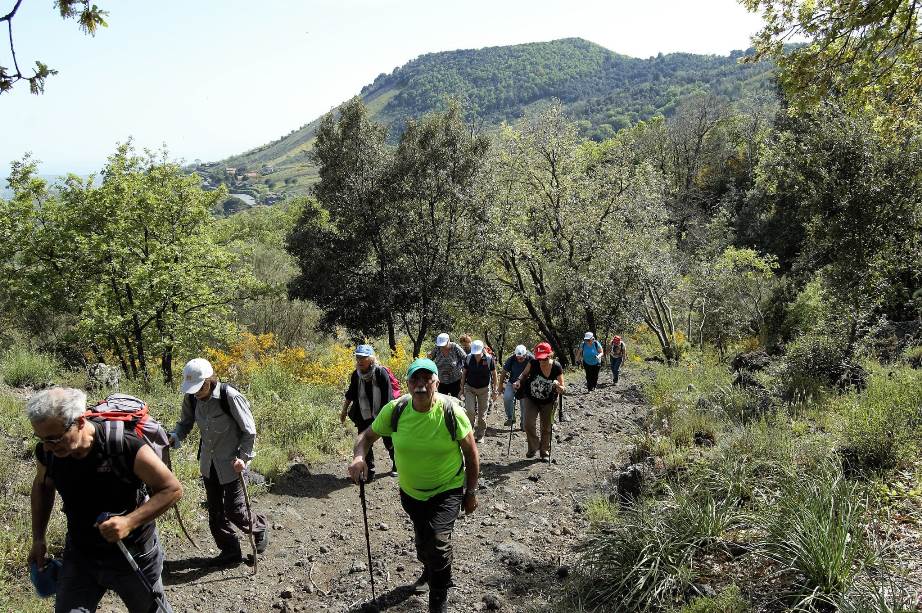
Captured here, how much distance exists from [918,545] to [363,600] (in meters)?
4.32

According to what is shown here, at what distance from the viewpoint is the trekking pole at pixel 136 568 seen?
3189mm

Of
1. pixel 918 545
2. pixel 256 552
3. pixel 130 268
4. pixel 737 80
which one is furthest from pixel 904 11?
pixel 737 80

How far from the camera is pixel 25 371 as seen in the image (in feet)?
37.0

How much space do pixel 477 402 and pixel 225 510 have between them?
497 cm

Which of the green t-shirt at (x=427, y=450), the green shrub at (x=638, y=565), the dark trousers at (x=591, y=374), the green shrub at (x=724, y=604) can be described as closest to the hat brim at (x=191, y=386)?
the green t-shirt at (x=427, y=450)

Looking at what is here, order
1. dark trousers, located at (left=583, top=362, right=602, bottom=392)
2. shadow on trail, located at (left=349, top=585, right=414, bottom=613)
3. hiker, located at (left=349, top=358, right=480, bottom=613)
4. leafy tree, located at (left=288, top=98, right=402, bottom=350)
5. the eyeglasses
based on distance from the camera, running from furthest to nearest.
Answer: leafy tree, located at (left=288, top=98, right=402, bottom=350), dark trousers, located at (left=583, top=362, right=602, bottom=392), shadow on trail, located at (left=349, top=585, right=414, bottom=613), hiker, located at (left=349, top=358, right=480, bottom=613), the eyeglasses

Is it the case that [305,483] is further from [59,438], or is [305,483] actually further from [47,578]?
[59,438]

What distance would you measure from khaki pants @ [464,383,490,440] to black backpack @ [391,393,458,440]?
526 centimetres

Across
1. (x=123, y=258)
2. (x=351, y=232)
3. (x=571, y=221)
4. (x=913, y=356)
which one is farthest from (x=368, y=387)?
(x=571, y=221)

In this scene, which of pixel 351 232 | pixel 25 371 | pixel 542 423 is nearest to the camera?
pixel 542 423

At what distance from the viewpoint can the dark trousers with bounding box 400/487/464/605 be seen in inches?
167

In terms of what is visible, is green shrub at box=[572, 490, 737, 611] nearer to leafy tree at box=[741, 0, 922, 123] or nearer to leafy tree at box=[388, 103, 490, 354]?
leafy tree at box=[741, 0, 922, 123]

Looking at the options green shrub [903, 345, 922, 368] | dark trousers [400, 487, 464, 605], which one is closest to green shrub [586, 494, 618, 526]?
dark trousers [400, 487, 464, 605]

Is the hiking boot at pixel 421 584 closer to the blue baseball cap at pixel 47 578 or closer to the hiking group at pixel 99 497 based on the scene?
the hiking group at pixel 99 497
